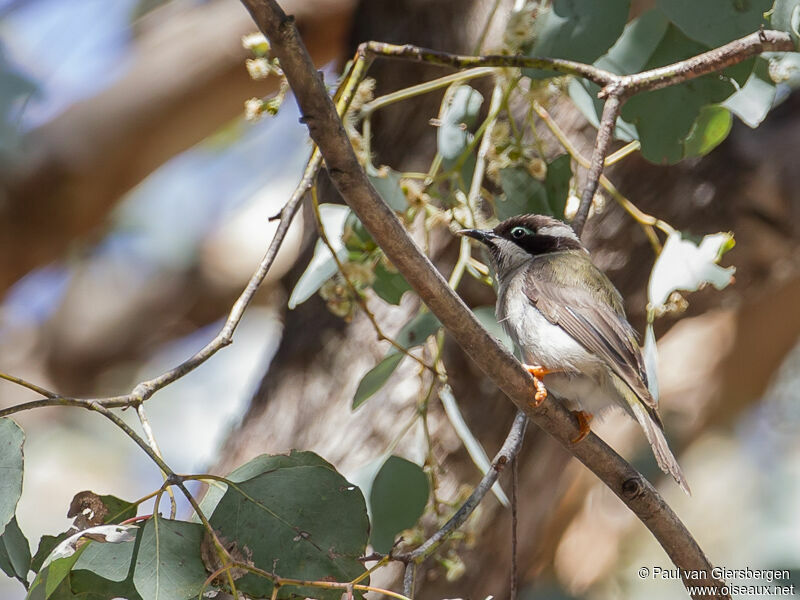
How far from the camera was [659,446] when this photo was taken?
2328 millimetres

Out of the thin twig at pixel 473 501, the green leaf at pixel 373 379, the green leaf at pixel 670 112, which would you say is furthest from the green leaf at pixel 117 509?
the green leaf at pixel 670 112

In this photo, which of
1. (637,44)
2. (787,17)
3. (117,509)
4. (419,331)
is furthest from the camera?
(637,44)

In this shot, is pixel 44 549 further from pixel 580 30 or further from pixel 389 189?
pixel 580 30

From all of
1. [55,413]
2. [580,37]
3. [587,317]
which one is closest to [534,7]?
[580,37]

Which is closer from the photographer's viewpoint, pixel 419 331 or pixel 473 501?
pixel 473 501

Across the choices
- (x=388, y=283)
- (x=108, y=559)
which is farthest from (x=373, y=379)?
(x=108, y=559)

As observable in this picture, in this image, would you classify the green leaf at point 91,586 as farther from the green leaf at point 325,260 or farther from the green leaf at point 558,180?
the green leaf at point 558,180

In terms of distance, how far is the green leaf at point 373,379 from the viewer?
234 centimetres

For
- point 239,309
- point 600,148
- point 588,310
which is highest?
point 600,148

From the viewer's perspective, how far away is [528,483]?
12.2ft

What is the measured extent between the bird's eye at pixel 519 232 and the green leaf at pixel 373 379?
76 cm

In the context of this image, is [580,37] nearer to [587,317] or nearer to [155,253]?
[587,317]

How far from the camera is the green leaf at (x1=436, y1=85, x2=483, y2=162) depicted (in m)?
2.57

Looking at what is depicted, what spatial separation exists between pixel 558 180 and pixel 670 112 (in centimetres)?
34
